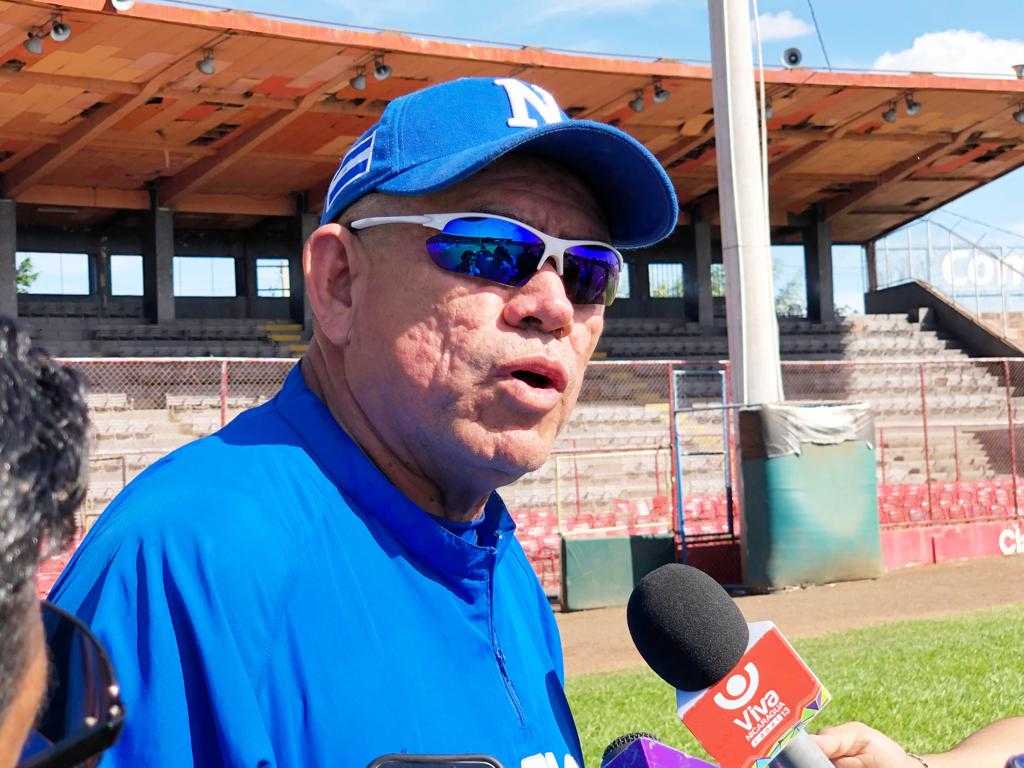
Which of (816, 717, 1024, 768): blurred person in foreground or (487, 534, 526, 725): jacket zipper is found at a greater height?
(487, 534, 526, 725): jacket zipper

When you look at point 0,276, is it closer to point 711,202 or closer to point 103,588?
point 711,202

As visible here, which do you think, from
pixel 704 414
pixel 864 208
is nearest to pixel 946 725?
pixel 704 414

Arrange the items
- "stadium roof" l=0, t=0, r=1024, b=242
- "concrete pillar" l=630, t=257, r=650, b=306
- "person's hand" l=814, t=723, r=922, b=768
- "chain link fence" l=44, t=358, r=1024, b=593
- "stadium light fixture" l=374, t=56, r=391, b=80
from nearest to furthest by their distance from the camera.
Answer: "person's hand" l=814, t=723, r=922, b=768
"chain link fence" l=44, t=358, r=1024, b=593
"stadium roof" l=0, t=0, r=1024, b=242
"stadium light fixture" l=374, t=56, r=391, b=80
"concrete pillar" l=630, t=257, r=650, b=306

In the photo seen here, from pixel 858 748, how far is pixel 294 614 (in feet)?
3.43

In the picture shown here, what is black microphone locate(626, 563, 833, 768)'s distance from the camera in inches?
69.8

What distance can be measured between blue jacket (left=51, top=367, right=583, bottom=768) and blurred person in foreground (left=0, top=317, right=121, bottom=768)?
497 mm

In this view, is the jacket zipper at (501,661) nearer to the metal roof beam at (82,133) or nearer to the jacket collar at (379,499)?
the jacket collar at (379,499)

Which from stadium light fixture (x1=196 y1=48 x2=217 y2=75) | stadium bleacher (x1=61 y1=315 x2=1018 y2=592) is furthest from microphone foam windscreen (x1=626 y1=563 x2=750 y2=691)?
stadium light fixture (x1=196 y1=48 x2=217 y2=75)

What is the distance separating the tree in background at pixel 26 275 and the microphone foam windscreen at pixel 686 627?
1286 inches

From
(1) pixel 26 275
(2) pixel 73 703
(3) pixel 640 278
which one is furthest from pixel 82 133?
(2) pixel 73 703

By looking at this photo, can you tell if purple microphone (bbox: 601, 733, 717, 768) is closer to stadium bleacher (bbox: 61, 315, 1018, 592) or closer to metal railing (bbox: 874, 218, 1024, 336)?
stadium bleacher (bbox: 61, 315, 1018, 592)

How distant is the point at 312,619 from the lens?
1.57m

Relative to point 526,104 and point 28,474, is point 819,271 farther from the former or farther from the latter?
point 28,474

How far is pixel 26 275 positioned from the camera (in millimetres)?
36438
